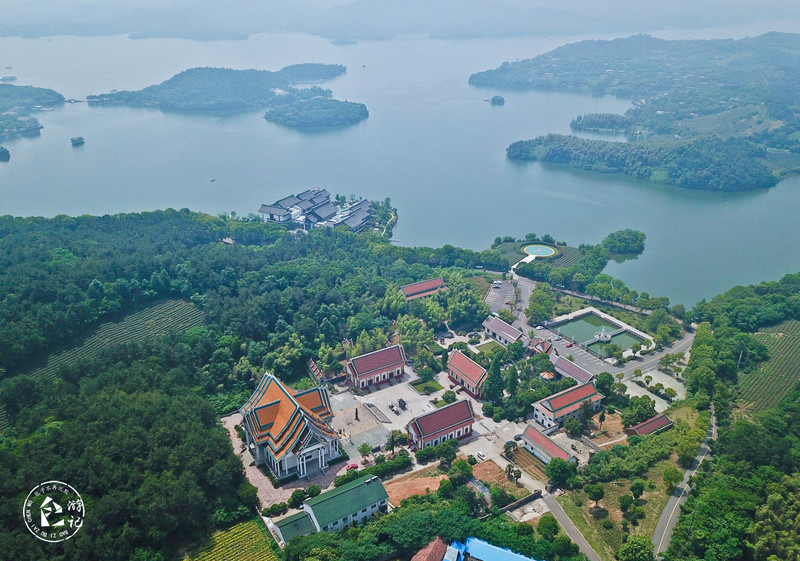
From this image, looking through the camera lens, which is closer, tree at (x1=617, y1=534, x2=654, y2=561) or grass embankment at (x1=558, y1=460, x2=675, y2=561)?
tree at (x1=617, y1=534, x2=654, y2=561)

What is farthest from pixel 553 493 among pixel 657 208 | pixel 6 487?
pixel 657 208

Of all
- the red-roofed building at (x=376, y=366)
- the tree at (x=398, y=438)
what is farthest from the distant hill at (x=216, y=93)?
the tree at (x=398, y=438)

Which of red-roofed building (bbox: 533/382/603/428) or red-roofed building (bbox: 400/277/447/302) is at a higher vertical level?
red-roofed building (bbox: 400/277/447/302)

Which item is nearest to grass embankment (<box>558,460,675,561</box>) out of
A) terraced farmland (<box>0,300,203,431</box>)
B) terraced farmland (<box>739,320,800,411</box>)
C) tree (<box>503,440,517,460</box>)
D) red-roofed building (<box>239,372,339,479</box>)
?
tree (<box>503,440,517,460</box>)

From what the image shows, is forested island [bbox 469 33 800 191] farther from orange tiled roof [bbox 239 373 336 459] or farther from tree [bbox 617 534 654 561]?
tree [bbox 617 534 654 561]

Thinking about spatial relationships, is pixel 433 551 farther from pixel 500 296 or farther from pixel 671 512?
pixel 500 296

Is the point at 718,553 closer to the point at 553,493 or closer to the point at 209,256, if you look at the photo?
the point at 553,493

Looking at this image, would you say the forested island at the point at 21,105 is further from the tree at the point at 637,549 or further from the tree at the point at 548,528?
the tree at the point at 637,549
